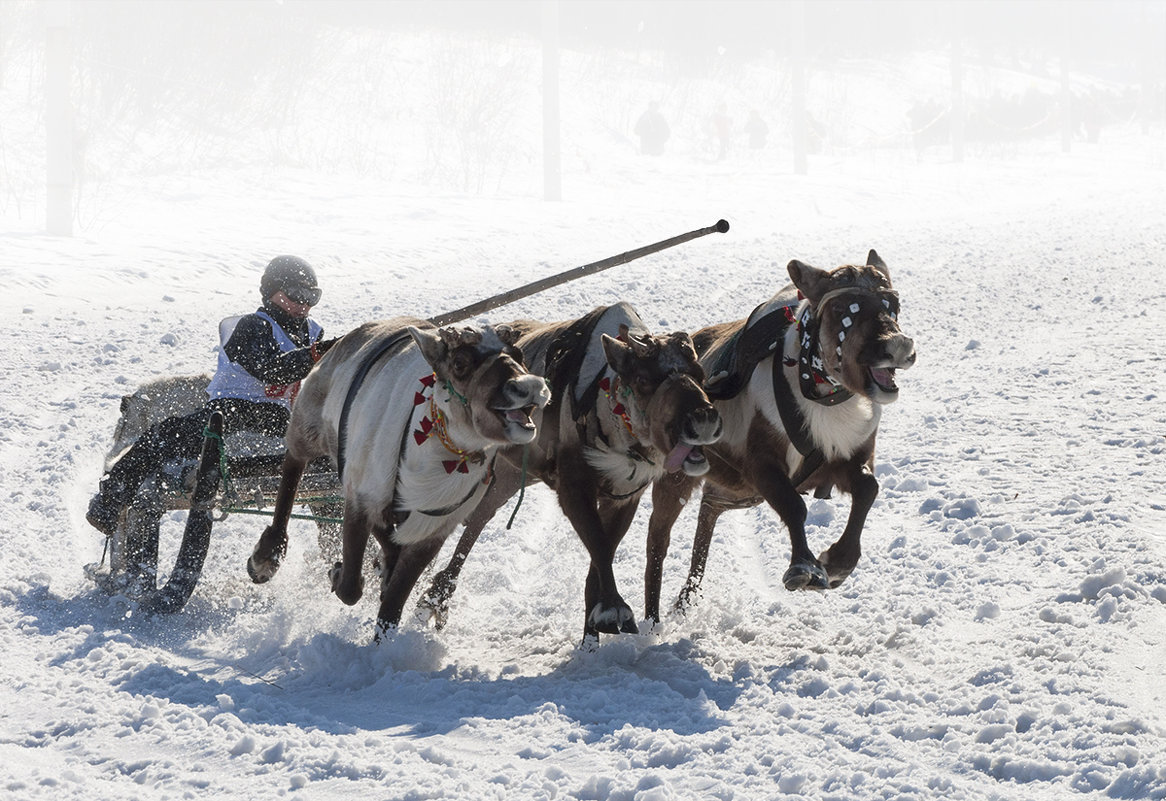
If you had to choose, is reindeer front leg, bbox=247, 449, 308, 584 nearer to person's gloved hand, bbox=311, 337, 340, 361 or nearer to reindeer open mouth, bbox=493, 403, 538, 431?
person's gloved hand, bbox=311, 337, 340, 361

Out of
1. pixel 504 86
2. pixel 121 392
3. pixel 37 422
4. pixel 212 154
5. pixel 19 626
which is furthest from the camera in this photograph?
pixel 504 86

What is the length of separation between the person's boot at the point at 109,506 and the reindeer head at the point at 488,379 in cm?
212

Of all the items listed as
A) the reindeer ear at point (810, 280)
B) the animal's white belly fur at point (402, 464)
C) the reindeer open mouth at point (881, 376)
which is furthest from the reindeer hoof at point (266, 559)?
the reindeer open mouth at point (881, 376)

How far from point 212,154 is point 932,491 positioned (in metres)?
20.1

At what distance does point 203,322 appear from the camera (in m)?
12.6

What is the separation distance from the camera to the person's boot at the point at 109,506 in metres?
6.50

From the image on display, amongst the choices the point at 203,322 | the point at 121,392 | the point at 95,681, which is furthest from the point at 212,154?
the point at 95,681

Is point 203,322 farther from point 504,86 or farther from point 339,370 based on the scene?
point 504,86

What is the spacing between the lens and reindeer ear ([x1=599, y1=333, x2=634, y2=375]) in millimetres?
5254

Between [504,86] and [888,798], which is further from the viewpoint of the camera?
[504,86]

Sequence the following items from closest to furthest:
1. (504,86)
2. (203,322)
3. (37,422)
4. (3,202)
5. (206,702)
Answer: (206,702) < (37,422) < (203,322) < (3,202) < (504,86)

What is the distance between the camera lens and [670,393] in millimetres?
5113

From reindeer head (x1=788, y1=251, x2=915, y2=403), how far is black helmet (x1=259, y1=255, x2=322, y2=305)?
246cm

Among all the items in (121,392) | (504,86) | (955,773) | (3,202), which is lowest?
(955,773)
